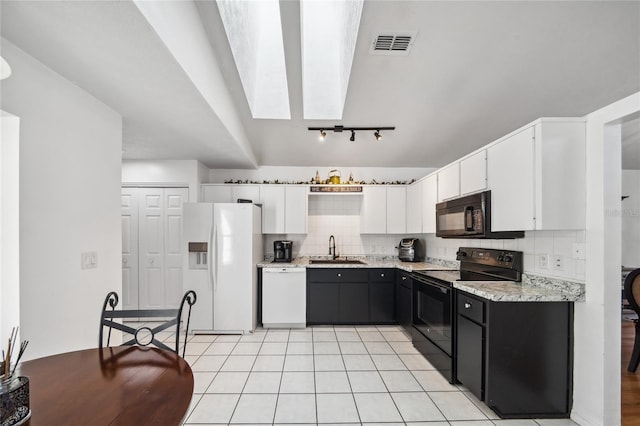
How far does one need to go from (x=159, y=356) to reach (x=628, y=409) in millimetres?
3184

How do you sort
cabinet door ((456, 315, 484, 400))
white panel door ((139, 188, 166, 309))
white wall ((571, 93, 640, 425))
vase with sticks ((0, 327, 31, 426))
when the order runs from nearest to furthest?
vase with sticks ((0, 327, 31, 426)) < white wall ((571, 93, 640, 425)) < cabinet door ((456, 315, 484, 400)) < white panel door ((139, 188, 166, 309))

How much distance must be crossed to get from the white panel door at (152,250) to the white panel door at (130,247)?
0.08 meters

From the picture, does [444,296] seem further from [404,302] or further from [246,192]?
[246,192]

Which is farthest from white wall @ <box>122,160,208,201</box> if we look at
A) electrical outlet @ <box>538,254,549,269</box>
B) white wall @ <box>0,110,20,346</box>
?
electrical outlet @ <box>538,254,549,269</box>

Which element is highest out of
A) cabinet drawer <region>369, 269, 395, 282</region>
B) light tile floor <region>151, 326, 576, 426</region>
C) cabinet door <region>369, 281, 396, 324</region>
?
cabinet drawer <region>369, 269, 395, 282</region>

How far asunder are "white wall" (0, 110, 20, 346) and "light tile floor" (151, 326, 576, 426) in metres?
1.08

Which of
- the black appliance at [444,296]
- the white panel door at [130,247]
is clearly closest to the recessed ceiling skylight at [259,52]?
the white panel door at [130,247]

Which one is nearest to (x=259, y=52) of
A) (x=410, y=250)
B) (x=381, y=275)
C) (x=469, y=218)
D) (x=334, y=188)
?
(x=334, y=188)

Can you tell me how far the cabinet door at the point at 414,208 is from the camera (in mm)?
4176

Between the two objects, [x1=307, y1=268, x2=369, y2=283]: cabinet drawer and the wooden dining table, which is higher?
the wooden dining table

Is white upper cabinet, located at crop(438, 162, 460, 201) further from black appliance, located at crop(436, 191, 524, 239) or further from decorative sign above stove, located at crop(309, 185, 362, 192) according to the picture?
decorative sign above stove, located at crop(309, 185, 362, 192)

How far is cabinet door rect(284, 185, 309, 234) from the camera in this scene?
14.9 feet

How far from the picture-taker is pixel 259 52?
3252 millimetres

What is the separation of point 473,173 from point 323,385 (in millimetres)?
2331
